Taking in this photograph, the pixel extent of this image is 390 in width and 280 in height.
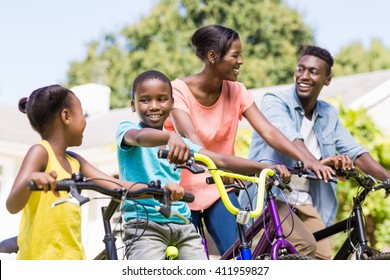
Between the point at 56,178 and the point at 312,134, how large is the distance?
2.56m

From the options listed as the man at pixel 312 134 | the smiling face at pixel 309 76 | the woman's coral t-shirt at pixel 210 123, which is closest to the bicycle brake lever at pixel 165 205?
the woman's coral t-shirt at pixel 210 123

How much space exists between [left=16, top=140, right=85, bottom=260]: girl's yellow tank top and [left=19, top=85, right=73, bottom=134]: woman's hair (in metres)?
0.17

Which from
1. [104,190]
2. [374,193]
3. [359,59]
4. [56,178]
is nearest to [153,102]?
[56,178]

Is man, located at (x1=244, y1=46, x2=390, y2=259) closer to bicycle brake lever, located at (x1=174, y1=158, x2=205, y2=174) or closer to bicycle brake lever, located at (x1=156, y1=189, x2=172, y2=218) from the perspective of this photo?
bicycle brake lever, located at (x1=174, y1=158, x2=205, y2=174)

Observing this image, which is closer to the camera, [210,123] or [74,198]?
[74,198]

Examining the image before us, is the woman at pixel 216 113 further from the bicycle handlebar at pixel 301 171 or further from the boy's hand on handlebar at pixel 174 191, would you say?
the boy's hand on handlebar at pixel 174 191

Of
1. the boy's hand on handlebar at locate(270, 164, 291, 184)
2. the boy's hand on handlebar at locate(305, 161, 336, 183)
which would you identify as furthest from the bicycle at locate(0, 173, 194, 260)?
the boy's hand on handlebar at locate(305, 161, 336, 183)

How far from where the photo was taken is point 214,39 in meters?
5.46

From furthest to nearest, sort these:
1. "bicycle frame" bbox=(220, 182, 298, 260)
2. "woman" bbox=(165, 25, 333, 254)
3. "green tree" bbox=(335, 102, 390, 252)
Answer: "green tree" bbox=(335, 102, 390, 252) < "woman" bbox=(165, 25, 333, 254) < "bicycle frame" bbox=(220, 182, 298, 260)

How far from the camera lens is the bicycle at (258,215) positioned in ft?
14.3

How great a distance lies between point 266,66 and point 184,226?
2873cm

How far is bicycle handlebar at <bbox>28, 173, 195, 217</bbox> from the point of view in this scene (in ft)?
11.6

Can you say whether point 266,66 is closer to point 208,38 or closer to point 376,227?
point 376,227

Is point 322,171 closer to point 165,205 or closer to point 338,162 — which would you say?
point 338,162
